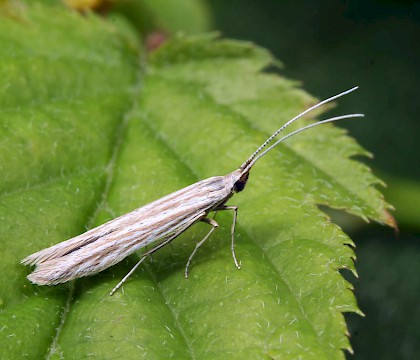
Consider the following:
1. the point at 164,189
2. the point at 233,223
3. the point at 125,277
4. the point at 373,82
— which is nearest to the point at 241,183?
the point at 233,223

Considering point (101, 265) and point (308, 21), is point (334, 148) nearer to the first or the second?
point (101, 265)

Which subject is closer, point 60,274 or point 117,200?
point 60,274

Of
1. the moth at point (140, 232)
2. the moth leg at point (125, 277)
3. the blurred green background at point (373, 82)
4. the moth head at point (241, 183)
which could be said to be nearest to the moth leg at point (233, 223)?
the moth at point (140, 232)

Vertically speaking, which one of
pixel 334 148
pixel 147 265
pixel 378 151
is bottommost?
pixel 378 151

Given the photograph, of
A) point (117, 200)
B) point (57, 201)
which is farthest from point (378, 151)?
point (57, 201)

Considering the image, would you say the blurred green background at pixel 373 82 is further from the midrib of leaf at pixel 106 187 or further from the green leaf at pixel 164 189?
the midrib of leaf at pixel 106 187

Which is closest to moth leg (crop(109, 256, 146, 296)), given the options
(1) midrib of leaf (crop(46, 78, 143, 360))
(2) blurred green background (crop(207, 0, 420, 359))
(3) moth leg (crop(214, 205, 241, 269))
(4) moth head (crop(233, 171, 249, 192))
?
(1) midrib of leaf (crop(46, 78, 143, 360))
